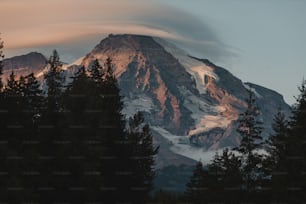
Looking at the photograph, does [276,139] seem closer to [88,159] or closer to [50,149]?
[88,159]

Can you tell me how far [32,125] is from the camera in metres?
31.2

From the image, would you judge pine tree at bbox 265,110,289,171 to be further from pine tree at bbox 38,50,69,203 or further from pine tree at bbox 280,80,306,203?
pine tree at bbox 38,50,69,203

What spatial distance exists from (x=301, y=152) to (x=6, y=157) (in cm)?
1125

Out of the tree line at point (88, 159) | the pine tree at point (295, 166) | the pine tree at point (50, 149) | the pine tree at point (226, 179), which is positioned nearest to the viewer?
the tree line at point (88, 159)

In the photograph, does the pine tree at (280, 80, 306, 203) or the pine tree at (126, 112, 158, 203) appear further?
the pine tree at (126, 112, 158, 203)

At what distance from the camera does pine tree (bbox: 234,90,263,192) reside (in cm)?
4009

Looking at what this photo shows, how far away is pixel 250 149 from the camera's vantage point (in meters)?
42.5

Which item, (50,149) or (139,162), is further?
(139,162)

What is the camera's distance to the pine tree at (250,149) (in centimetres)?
4009

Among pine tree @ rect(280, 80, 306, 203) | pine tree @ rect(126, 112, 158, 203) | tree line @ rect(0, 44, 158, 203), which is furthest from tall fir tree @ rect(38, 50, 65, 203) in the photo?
pine tree @ rect(280, 80, 306, 203)

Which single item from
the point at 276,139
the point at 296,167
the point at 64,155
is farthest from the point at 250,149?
the point at 64,155

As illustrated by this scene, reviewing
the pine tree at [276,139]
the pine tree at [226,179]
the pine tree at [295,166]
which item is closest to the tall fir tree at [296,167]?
the pine tree at [295,166]

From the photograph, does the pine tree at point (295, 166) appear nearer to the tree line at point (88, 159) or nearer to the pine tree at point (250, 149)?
the tree line at point (88, 159)

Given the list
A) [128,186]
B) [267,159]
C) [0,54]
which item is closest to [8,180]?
[128,186]
